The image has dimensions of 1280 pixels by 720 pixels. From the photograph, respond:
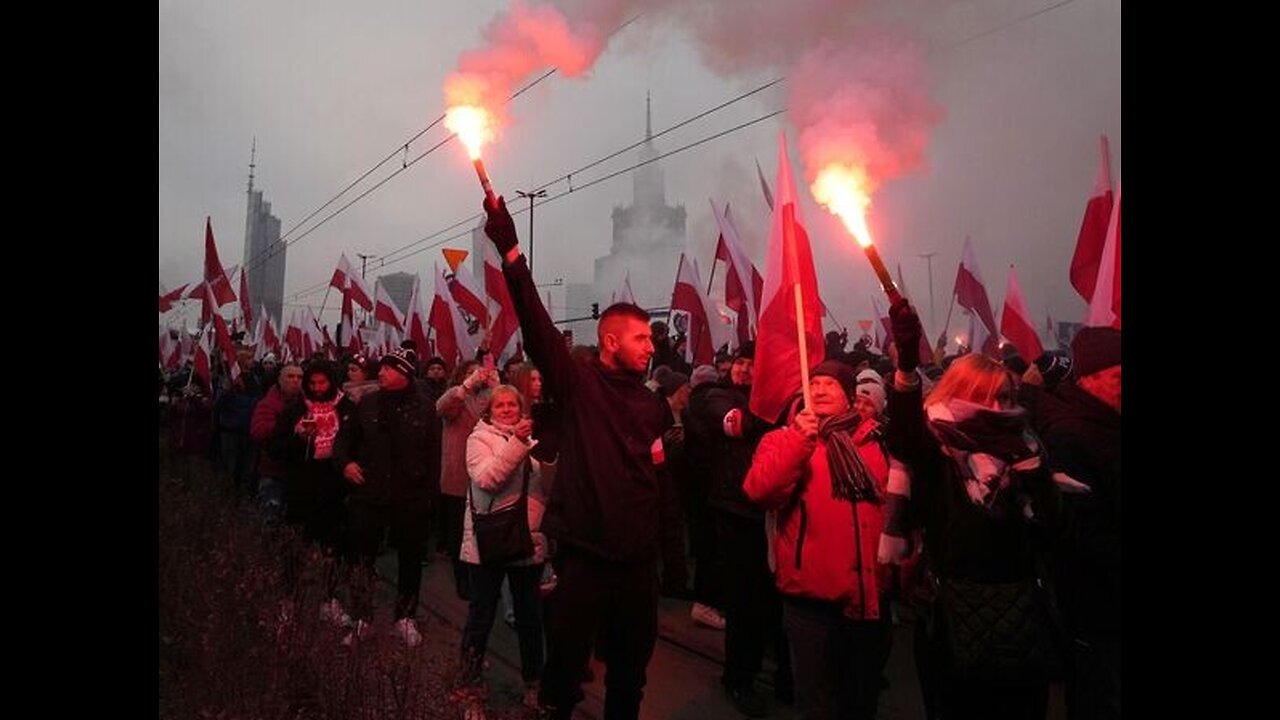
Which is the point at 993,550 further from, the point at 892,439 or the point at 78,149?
the point at 78,149

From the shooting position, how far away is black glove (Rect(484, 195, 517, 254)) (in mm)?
3414

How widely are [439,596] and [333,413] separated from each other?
2.34 metres

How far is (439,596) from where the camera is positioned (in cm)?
798

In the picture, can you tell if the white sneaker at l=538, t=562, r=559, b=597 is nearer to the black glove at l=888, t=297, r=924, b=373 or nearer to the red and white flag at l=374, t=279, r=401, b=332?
the black glove at l=888, t=297, r=924, b=373

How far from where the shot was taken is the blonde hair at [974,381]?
3.12 m

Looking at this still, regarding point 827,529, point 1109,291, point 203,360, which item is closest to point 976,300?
point 1109,291

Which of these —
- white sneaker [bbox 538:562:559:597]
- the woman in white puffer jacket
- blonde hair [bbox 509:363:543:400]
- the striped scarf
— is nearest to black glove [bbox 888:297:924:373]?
the striped scarf

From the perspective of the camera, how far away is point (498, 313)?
1202 cm

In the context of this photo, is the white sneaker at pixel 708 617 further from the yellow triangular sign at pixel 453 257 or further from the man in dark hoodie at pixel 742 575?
the yellow triangular sign at pixel 453 257

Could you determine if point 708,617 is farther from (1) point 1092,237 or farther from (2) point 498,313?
(2) point 498,313

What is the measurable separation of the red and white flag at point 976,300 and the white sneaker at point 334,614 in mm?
9125

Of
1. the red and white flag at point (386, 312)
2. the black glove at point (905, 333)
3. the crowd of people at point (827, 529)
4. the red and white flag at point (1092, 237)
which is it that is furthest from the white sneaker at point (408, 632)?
the red and white flag at point (386, 312)

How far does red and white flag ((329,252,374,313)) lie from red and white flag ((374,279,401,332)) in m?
0.37

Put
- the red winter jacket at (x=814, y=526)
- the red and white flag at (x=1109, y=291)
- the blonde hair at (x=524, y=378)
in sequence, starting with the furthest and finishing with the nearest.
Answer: the blonde hair at (x=524, y=378)
the red and white flag at (x=1109, y=291)
the red winter jacket at (x=814, y=526)
